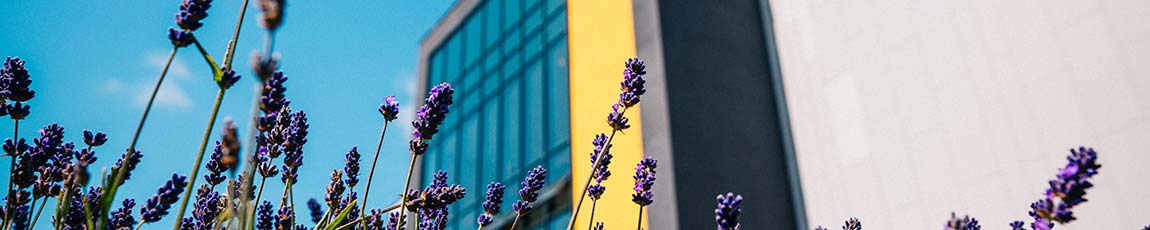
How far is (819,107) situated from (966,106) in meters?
2.38

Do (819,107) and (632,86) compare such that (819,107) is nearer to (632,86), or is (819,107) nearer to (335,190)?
(632,86)

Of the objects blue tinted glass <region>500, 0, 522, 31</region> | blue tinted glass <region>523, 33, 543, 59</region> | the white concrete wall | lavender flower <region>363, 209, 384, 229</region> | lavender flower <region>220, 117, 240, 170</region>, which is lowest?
lavender flower <region>220, 117, 240, 170</region>

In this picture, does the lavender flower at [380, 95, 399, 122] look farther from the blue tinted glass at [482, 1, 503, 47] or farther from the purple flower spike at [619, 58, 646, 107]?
the blue tinted glass at [482, 1, 503, 47]

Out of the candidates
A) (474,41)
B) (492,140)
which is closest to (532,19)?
(492,140)

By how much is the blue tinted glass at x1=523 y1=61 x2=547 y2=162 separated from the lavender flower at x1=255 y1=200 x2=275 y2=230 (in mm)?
11935

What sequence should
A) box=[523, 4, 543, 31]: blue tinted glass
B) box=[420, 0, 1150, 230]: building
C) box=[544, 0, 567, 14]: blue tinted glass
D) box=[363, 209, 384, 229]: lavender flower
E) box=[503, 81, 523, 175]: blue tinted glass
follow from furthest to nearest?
1. box=[523, 4, 543, 31]: blue tinted glass
2. box=[544, 0, 567, 14]: blue tinted glass
3. box=[503, 81, 523, 175]: blue tinted glass
4. box=[420, 0, 1150, 230]: building
5. box=[363, 209, 384, 229]: lavender flower

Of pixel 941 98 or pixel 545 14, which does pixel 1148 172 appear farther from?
pixel 545 14

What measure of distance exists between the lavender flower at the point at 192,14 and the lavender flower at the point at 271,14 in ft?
1.18

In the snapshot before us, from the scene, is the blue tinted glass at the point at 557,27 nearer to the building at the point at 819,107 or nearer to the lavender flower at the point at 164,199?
the building at the point at 819,107

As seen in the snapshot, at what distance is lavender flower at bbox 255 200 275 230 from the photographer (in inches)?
68.2

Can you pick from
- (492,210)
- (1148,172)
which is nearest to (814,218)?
(1148,172)

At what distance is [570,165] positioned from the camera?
13.0m

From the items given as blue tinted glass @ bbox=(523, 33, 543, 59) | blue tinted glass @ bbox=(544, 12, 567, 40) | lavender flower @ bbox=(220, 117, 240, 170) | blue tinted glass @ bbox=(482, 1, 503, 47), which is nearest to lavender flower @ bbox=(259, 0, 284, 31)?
lavender flower @ bbox=(220, 117, 240, 170)

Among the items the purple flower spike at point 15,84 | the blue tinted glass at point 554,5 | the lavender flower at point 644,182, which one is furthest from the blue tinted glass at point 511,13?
the purple flower spike at point 15,84
